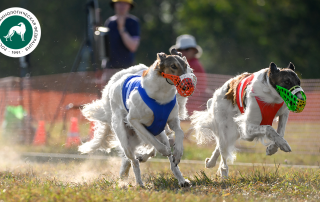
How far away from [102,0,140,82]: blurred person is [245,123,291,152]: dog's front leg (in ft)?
14.0

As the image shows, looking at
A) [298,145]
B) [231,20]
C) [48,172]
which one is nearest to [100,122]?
[48,172]

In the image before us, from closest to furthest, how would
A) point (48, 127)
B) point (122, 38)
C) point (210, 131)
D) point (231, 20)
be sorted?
1. point (210, 131)
2. point (48, 127)
3. point (122, 38)
4. point (231, 20)

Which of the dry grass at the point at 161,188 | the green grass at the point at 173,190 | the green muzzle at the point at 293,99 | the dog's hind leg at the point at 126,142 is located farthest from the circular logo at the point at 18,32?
the green muzzle at the point at 293,99

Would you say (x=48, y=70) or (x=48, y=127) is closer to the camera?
(x=48, y=127)

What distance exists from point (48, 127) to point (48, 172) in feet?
5.93

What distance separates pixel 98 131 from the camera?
234 inches

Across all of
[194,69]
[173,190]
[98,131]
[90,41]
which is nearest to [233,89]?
[173,190]

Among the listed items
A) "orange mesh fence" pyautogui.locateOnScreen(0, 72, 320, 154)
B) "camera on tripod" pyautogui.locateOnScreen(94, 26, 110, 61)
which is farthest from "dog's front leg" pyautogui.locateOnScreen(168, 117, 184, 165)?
"camera on tripod" pyautogui.locateOnScreen(94, 26, 110, 61)

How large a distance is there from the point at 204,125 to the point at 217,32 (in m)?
22.0

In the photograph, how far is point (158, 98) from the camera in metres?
4.33

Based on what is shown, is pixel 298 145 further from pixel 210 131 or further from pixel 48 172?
pixel 48 172

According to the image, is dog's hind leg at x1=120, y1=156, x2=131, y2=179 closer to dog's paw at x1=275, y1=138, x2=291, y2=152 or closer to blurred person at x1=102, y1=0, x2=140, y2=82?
dog's paw at x1=275, y1=138, x2=291, y2=152

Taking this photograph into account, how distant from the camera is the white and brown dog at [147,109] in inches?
167

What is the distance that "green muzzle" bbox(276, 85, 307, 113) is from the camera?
4.11 metres
